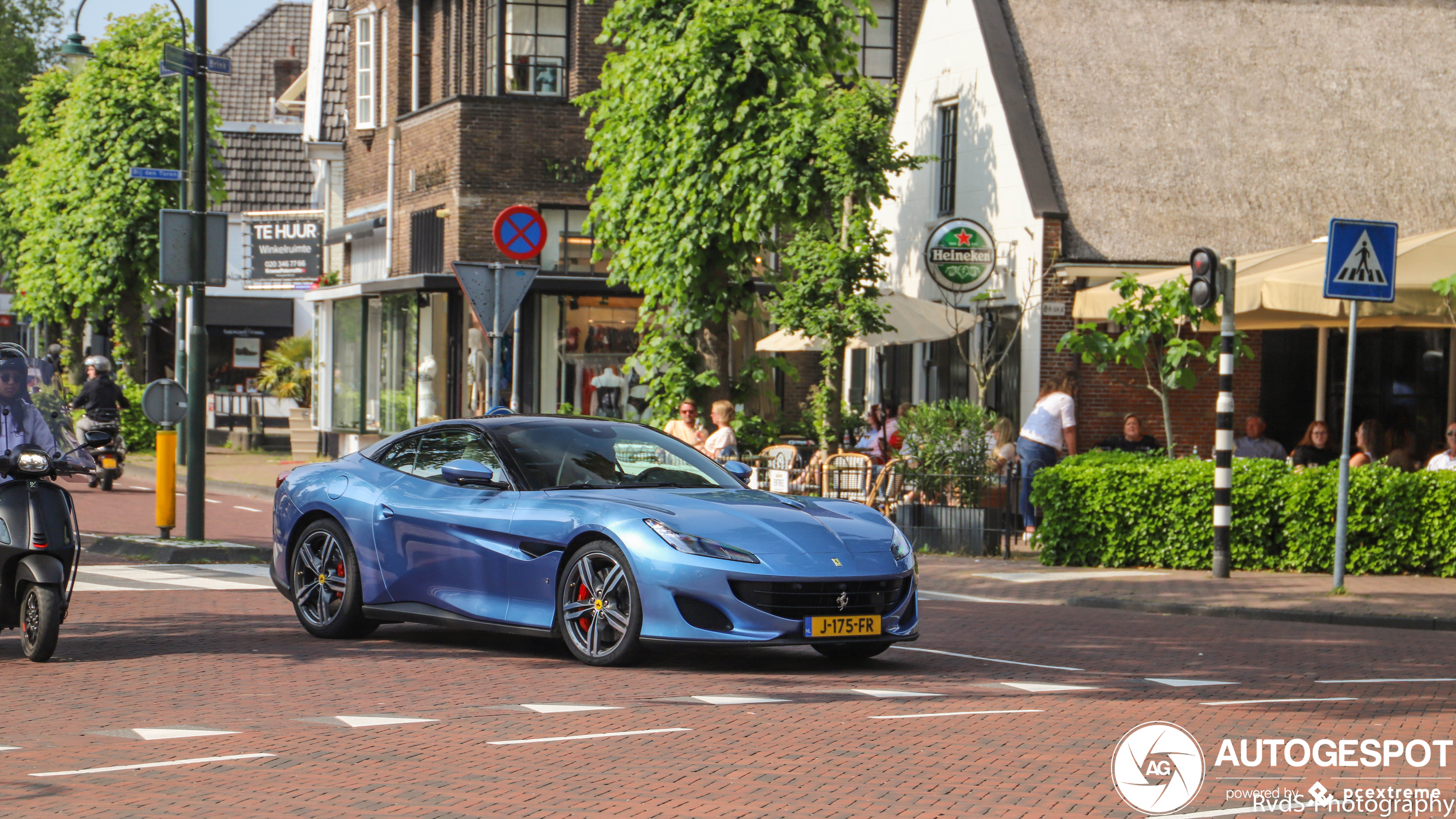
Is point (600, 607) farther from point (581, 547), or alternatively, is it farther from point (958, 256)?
point (958, 256)

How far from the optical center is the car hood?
336 inches

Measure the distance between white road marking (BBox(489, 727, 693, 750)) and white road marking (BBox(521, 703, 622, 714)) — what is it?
1.62ft

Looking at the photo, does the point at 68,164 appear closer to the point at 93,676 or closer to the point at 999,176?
the point at 999,176

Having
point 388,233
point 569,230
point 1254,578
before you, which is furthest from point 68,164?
point 1254,578

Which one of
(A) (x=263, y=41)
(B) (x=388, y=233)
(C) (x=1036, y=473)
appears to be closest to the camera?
(C) (x=1036, y=473)

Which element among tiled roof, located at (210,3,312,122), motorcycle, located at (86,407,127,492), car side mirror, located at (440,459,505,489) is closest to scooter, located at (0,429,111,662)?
car side mirror, located at (440,459,505,489)

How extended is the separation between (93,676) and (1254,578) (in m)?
9.63

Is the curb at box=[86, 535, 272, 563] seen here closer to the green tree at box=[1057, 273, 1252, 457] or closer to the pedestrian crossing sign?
the green tree at box=[1057, 273, 1252, 457]

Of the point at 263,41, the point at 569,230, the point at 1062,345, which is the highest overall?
the point at 263,41

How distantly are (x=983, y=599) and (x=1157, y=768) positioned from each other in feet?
23.3

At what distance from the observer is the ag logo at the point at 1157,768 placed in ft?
19.2

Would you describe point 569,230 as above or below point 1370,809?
above

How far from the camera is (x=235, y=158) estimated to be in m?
50.4

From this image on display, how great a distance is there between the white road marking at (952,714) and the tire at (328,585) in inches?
148
